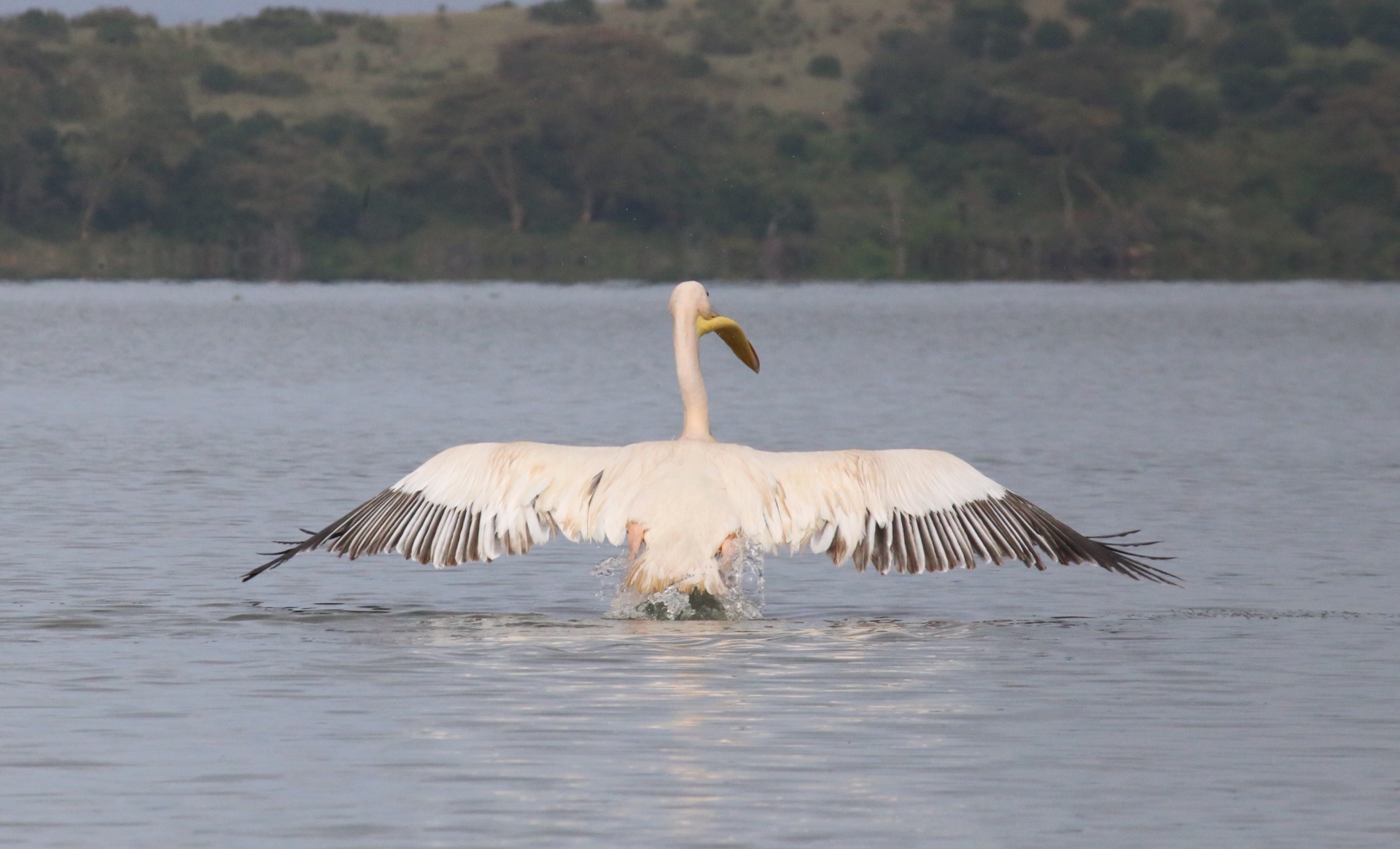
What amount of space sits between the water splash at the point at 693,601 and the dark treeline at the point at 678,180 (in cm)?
7390

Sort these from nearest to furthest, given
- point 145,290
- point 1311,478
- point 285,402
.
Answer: point 1311,478, point 285,402, point 145,290

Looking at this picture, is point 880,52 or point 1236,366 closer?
point 1236,366

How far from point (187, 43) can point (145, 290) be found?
39419 millimetres

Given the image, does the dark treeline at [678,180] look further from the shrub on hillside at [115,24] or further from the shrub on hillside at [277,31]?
the shrub on hillside at [277,31]

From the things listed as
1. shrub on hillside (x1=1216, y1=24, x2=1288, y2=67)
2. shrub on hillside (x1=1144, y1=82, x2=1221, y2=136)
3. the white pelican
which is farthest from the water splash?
shrub on hillside (x1=1216, y1=24, x2=1288, y2=67)

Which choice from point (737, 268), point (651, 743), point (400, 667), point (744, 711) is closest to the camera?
point (651, 743)

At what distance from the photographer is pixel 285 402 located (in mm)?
26734

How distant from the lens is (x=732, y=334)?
499 inches

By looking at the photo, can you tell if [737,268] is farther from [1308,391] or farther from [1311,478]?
[1311,478]

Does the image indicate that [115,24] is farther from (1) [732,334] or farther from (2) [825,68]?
(1) [732,334]

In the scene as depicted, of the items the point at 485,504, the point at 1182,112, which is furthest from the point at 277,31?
the point at 485,504

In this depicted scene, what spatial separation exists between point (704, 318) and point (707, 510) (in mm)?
1993

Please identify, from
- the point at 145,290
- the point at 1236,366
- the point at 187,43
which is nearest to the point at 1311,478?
the point at 1236,366

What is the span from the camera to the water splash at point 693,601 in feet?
35.4
